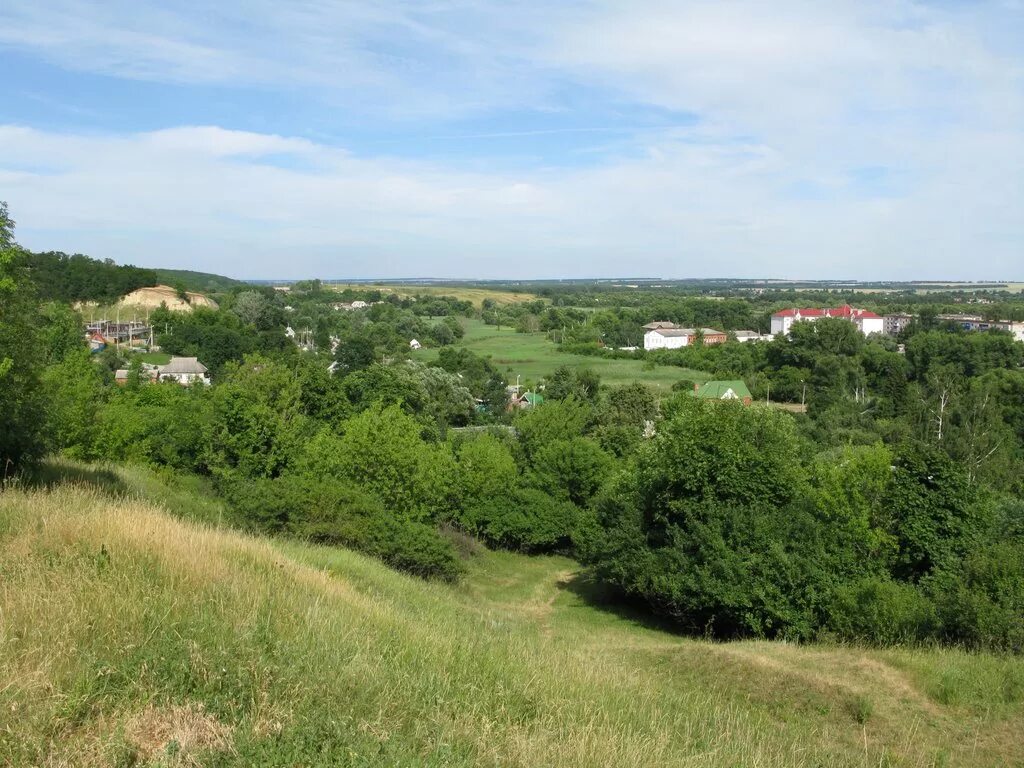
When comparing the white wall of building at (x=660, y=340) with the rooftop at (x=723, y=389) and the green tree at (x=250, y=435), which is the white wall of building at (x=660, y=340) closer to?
the rooftop at (x=723, y=389)

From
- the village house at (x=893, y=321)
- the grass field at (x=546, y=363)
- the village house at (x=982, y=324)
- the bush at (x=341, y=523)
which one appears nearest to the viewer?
the bush at (x=341, y=523)

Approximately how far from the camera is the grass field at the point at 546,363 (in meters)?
72.1

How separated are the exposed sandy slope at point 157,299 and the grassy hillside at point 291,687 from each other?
8686 cm

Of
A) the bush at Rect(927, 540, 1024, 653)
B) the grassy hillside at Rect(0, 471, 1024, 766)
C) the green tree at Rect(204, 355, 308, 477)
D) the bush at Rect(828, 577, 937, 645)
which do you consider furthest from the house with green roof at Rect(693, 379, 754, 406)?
the grassy hillside at Rect(0, 471, 1024, 766)

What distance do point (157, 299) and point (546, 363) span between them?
45.0 meters

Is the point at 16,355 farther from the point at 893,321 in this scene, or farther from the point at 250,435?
the point at 893,321

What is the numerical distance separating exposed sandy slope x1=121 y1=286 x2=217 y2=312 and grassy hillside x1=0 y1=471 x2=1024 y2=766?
86863 mm

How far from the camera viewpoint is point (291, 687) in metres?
4.88

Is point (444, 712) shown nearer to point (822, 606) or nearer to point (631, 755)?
point (631, 755)

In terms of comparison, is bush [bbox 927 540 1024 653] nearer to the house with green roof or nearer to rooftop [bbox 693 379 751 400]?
the house with green roof

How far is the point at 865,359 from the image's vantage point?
73188 mm

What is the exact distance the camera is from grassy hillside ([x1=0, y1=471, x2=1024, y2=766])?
435 cm

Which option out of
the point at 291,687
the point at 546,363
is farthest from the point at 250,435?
the point at 546,363

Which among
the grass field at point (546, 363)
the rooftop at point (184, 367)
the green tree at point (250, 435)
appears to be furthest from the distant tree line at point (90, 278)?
the green tree at point (250, 435)
